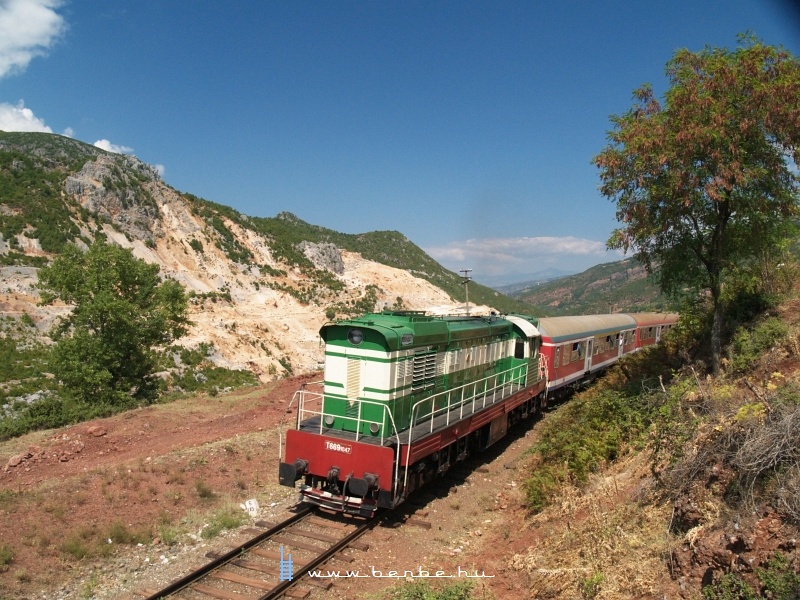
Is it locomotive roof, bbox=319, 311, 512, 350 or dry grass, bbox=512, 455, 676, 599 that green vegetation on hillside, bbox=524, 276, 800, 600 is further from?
locomotive roof, bbox=319, 311, 512, 350

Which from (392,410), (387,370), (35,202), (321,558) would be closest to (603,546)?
(321,558)

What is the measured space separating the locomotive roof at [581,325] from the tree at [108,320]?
1609 centimetres

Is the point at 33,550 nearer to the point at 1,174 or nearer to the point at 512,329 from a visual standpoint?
the point at 512,329

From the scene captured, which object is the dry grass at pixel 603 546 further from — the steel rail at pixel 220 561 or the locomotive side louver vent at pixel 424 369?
the steel rail at pixel 220 561

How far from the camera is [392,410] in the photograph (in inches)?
420

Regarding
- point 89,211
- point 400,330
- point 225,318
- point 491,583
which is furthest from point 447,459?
point 89,211

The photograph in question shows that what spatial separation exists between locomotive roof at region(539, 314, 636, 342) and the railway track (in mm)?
10872

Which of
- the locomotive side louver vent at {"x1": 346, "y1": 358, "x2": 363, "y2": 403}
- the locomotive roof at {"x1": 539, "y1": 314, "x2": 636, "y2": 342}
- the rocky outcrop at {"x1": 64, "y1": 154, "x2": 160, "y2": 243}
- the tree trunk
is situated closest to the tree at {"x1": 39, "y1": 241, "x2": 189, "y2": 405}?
the locomotive side louver vent at {"x1": 346, "y1": 358, "x2": 363, "y2": 403}

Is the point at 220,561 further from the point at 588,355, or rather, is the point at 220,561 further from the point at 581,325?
the point at 588,355

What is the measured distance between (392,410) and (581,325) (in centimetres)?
1322

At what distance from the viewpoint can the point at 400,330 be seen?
1095 cm

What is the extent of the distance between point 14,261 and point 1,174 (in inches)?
625

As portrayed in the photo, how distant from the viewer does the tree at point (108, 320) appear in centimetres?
2075

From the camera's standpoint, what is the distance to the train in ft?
32.1
